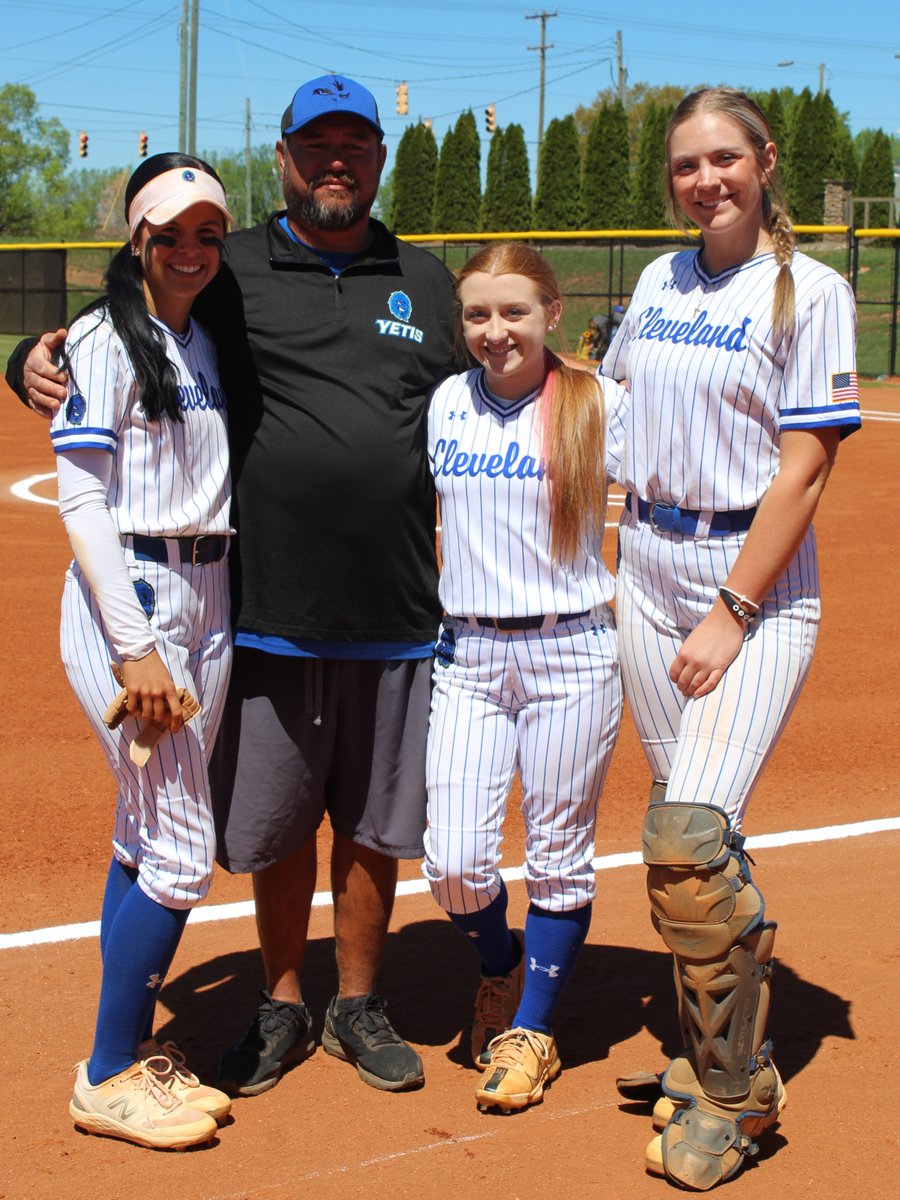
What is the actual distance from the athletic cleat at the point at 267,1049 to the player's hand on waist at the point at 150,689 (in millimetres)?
952

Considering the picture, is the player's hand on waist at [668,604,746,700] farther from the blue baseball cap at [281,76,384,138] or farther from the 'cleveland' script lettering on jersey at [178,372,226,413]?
the blue baseball cap at [281,76,384,138]

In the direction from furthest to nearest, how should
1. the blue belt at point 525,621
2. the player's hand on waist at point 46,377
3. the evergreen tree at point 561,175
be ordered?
the evergreen tree at point 561,175
the blue belt at point 525,621
the player's hand on waist at point 46,377

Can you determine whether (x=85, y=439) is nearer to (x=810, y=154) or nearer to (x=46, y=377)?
(x=46, y=377)

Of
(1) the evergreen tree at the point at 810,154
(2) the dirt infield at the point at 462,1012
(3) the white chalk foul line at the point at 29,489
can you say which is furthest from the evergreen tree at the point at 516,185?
(2) the dirt infield at the point at 462,1012

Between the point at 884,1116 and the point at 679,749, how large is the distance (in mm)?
974

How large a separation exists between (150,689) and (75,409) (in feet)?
2.01

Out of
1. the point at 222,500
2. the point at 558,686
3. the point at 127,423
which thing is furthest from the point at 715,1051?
the point at 127,423

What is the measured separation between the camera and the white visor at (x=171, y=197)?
9.95 feet

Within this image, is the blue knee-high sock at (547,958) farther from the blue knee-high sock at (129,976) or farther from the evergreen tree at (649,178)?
the evergreen tree at (649,178)

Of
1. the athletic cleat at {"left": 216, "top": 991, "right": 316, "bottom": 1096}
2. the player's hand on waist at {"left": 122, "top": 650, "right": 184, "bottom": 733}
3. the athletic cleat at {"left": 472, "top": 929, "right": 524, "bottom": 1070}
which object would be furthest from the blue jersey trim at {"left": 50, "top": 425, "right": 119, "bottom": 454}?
the athletic cleat at {"left": 472, "top": 929, "right": 524, "bottom": 1070}

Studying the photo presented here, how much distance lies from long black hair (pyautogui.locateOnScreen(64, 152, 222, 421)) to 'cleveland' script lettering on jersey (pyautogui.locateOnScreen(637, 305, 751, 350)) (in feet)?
3.51

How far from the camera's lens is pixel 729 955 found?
2.91m

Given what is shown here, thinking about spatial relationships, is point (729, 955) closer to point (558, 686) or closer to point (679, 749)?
point (679, 749)

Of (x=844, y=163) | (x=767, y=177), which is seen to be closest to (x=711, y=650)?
(x=767, y=177)
